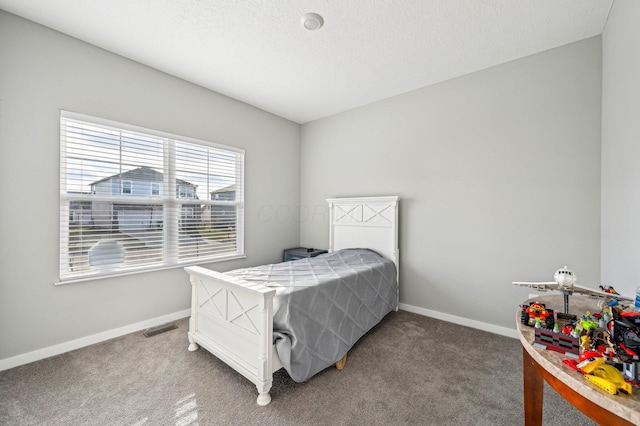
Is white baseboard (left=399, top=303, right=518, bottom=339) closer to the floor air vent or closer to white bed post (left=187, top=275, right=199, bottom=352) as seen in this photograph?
white bed post (left=187, top=275, right=199, bottom=352)

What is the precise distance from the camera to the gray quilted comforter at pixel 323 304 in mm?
1756

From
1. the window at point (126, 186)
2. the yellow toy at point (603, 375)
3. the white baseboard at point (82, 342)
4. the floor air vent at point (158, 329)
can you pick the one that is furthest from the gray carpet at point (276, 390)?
the window at point (126, 186)

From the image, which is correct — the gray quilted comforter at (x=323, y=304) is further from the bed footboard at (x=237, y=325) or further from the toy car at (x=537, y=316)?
the toy car at (x=537, y=316)

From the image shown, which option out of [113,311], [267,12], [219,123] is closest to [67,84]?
[219,123]

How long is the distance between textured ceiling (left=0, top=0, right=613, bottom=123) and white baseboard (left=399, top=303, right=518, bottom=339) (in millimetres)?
2601

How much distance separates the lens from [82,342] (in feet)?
7.63

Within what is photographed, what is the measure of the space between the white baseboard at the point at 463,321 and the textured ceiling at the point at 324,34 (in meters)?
2.60

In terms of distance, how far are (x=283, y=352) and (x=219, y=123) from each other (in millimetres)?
2764

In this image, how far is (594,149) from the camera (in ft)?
7.29

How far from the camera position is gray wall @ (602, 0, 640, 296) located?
152 cm

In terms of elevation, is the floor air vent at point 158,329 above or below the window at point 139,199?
below

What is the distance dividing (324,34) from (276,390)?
2.71 m

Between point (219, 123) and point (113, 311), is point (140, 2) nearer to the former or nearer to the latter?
point (219, 123)

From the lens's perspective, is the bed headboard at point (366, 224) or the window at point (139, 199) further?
the bed headboard at point (366, 224)
